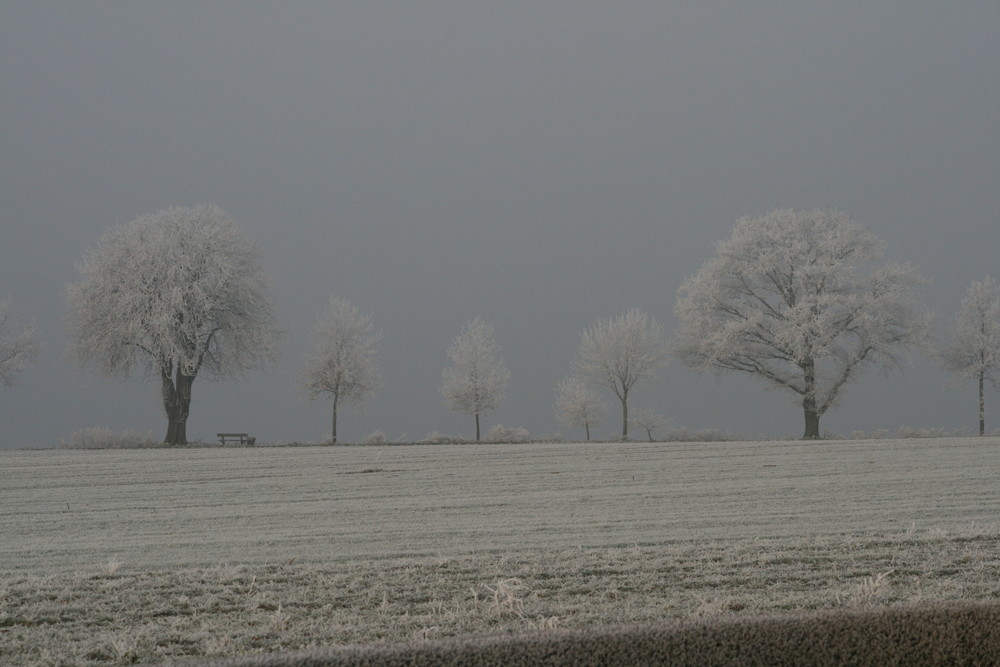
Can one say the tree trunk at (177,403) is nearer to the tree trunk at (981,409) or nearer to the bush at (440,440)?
the bush at (440,440)

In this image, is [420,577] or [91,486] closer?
[420,577]

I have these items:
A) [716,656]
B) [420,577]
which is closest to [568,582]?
[420,577]

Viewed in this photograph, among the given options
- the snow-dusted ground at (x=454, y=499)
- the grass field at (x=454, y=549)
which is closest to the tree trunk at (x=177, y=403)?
the snow-dusted ground at (x=454, y=499)

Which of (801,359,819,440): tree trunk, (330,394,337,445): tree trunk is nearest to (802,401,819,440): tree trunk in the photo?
(801,359,819,440): tree trunk

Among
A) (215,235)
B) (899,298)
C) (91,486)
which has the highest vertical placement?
(215,235)

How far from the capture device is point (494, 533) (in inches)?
403

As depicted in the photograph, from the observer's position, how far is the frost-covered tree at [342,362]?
3803 cm

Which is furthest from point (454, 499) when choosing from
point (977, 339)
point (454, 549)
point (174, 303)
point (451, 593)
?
point (977, 339)

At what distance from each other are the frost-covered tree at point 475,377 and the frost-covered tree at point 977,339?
21.2 meters

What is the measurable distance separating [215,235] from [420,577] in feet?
90.9

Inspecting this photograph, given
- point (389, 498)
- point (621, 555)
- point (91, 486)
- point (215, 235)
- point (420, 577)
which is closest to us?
point (420, 577)

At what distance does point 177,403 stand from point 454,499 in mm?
20380

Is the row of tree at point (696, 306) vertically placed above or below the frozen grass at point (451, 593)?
above

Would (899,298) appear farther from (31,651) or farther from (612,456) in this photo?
(31,651)
